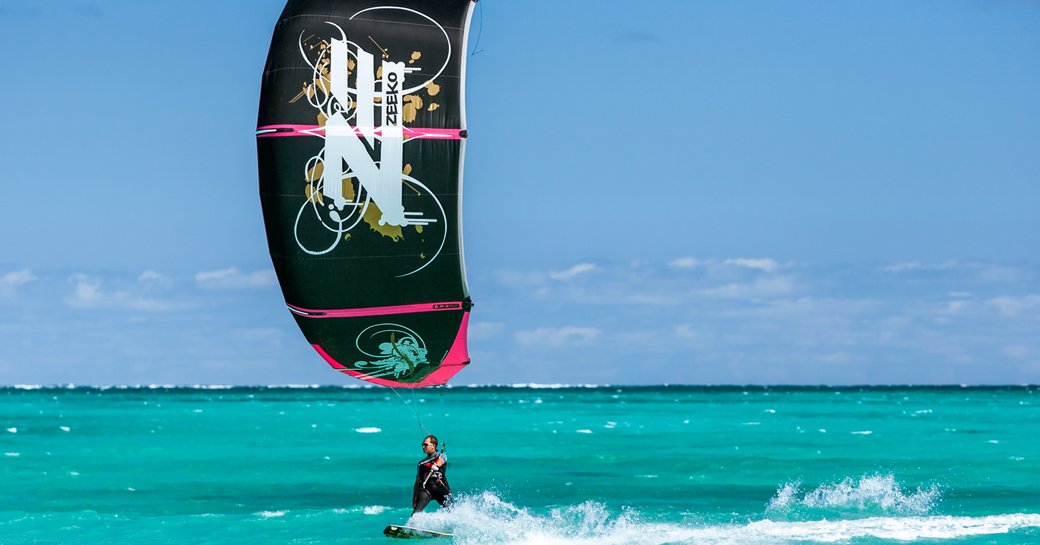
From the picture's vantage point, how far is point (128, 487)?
1560 inches

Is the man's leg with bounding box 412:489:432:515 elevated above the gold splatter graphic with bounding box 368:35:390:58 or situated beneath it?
situated beneath

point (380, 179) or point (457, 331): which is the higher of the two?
point (380, 179)

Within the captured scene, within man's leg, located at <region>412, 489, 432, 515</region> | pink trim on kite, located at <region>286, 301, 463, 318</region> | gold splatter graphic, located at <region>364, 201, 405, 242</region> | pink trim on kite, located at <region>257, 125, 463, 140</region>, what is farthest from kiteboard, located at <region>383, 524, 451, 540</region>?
pink trim on kite, located at <region>257, 125, 463, 140</region>

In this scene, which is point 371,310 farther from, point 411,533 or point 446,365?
point 411,533

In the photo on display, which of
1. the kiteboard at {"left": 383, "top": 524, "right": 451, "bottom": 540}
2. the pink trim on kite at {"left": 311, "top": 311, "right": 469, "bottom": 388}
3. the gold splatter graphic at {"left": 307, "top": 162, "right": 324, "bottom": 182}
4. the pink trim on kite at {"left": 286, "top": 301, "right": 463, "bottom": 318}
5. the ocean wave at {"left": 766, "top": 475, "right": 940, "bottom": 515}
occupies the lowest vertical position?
the kiteboard at {"left": 383, "top": 524, "right": 451, "bottom": 540}

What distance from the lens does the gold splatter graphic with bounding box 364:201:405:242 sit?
22031 millimetres

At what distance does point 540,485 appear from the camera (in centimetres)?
3969

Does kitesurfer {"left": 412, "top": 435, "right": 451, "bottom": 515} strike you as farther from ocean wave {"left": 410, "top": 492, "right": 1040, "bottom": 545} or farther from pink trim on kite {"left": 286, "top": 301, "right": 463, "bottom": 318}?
pink trim on kite {"left": 286, "top": 301, "right": 463, "bottom": 318}

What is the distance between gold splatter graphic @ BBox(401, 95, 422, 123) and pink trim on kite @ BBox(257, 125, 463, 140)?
Answer: 0.16 meters

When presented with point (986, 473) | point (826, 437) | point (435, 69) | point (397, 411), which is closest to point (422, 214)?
point (435, 69)

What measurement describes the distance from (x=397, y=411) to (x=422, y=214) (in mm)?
79361

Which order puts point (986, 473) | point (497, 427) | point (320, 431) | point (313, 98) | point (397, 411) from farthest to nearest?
point (397, 411) < point (497, 427) < point (320, 431) < point (986, 473) < point (313, 98)

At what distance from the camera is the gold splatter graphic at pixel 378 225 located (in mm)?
22031

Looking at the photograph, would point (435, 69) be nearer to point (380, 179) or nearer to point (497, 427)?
point (380, 179)
